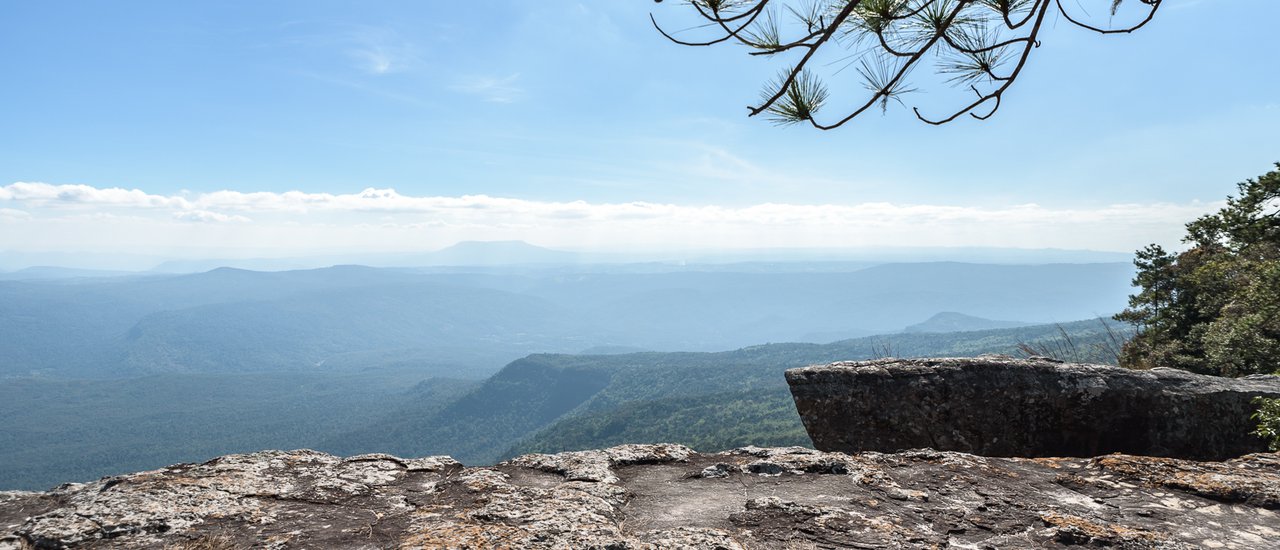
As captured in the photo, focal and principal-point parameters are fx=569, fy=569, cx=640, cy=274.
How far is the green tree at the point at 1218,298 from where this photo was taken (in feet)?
50.5

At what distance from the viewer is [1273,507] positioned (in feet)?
13.2

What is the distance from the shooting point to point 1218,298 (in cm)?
2109

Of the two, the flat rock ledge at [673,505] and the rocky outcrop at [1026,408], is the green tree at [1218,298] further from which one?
the flat rock ledge at [673,505]

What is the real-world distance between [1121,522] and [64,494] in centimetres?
821

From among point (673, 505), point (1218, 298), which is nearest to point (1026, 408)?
point (673, 505)

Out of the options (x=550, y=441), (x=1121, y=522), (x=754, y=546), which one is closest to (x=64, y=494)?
(x=754, y=546)

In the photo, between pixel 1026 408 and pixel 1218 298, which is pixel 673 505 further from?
pixel 1218 298

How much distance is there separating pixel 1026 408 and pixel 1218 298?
21.1m

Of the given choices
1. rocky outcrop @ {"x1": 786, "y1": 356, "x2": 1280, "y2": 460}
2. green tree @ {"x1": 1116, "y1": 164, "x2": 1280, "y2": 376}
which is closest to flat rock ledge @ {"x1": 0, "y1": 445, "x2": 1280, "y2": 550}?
rocky outcrop @ {"x1": 786, "y1": 356, "x2": 1280, "y2": 460}

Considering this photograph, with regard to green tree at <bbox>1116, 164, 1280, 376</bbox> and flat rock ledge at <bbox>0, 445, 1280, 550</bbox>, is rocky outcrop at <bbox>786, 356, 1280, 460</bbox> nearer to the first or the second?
flat rock ledge at <bbox>0, 445, 1280, 550</bbox>

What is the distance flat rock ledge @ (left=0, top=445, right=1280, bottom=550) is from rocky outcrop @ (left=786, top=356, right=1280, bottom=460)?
237 cm

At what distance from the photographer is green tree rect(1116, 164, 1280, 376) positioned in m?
15.4

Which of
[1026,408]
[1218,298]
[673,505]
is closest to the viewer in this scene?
[673,505]

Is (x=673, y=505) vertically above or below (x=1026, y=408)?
above
